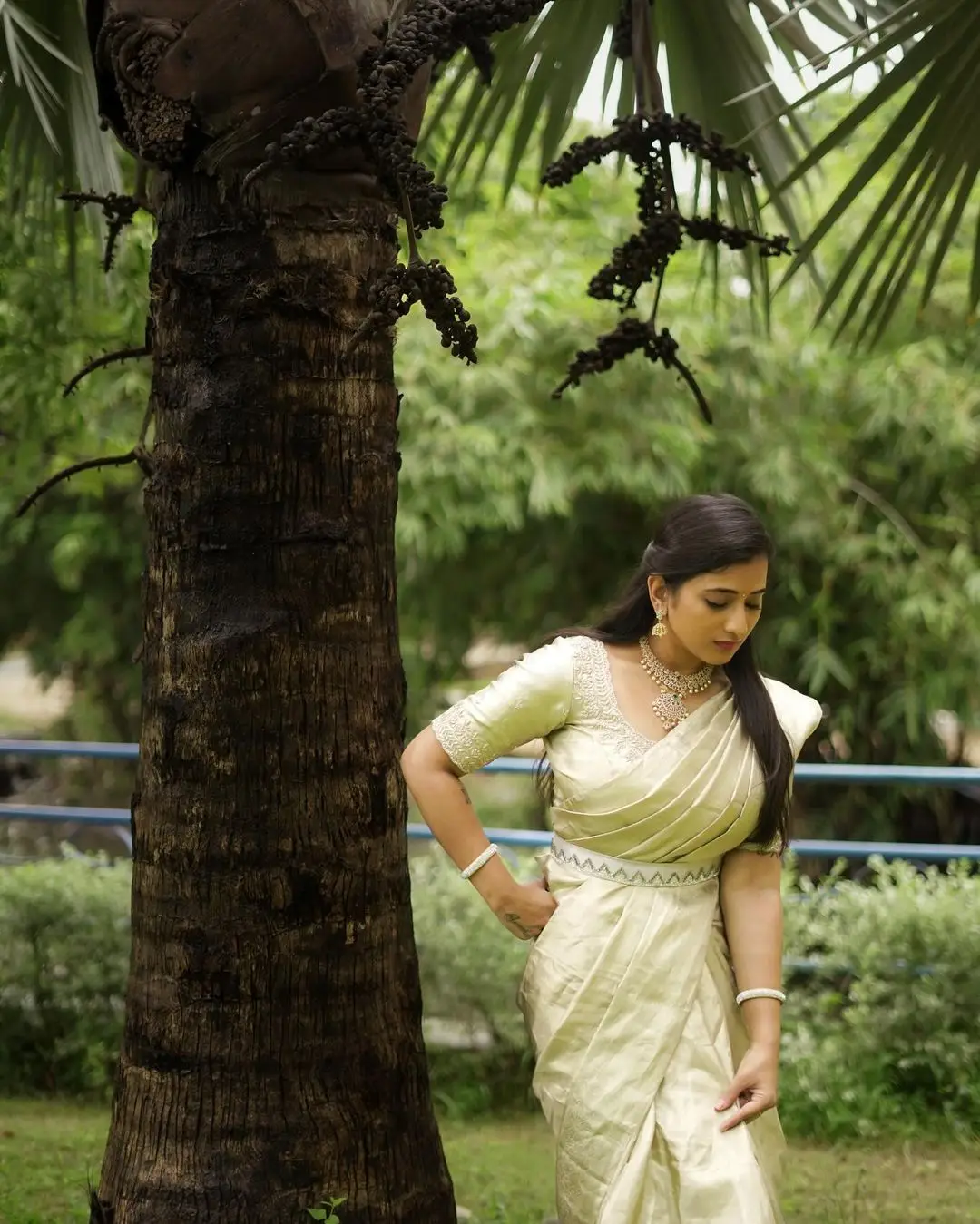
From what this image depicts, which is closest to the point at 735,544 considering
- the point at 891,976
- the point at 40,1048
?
the point at 891,976

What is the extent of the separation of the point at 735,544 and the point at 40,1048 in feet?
11.6

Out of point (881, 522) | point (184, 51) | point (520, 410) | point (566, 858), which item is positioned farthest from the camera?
point (881, 522)

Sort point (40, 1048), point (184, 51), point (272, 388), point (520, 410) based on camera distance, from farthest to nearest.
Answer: point (520, 410)
point (40, 1048)
point (272, 388)
point (184, 51)

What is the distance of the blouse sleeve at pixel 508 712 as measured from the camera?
8.13 ft

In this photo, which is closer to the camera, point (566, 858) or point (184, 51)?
point (184, 51)

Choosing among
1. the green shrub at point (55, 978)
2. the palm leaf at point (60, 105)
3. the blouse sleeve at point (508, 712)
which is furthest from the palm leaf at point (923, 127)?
the green shrub at point (55, 978)

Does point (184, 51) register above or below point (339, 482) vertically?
above

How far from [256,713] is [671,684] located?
699mm

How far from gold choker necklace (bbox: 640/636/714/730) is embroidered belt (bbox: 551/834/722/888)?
0.24 m

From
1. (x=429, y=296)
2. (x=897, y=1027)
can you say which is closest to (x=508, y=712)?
(x=429, y=296)

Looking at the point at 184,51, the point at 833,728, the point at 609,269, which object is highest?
the point at 184,51

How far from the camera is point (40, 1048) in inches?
194

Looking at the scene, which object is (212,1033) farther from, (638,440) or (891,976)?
(638,440)

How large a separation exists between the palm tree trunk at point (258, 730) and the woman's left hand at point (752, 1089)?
602mm
